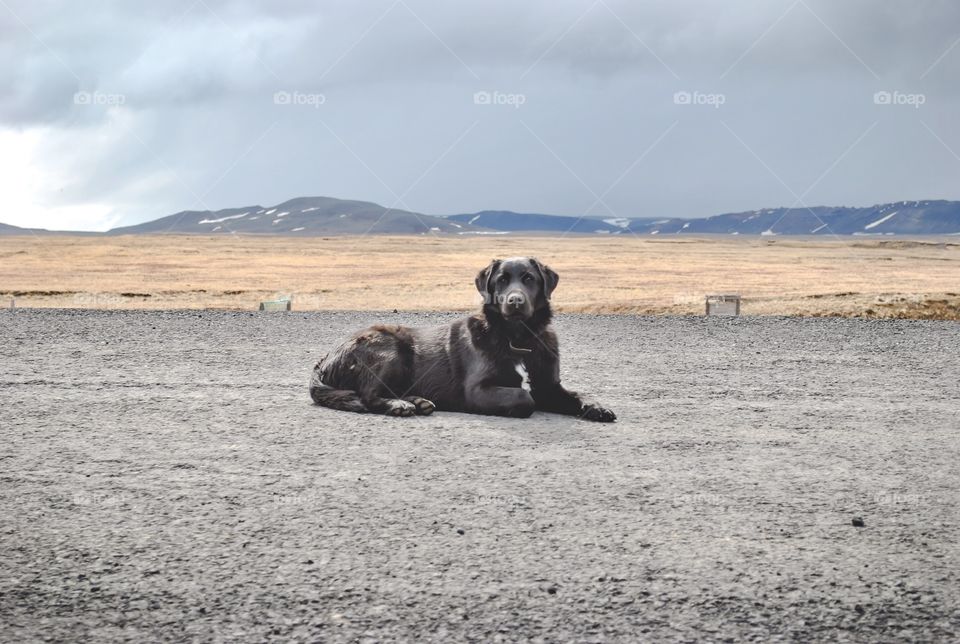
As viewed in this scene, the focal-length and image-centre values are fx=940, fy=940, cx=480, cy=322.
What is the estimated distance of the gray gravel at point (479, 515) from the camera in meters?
3.60

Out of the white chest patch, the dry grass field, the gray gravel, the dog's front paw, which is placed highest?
the dry grass field

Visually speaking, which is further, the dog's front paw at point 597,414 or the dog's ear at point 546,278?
the dog's ear at point 546,278

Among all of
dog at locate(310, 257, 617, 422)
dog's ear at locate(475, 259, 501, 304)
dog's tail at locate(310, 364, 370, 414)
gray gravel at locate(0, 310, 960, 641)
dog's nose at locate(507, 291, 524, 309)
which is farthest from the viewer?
dog's tail at locate(310, 364, 370, 414)

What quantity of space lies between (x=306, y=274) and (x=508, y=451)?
37948 millimetres

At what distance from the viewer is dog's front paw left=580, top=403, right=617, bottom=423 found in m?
7.51

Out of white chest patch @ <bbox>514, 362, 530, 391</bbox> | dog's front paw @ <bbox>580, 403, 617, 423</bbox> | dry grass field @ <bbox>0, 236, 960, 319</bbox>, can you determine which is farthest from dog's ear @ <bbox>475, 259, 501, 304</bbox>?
dry grass field @ <bbox>0, 236, 960, 319</bbox>

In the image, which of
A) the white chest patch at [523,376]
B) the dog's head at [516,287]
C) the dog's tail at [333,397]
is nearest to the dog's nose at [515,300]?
the dog's head at [516,287]

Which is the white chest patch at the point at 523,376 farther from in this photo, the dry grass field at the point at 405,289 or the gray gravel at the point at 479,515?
the dry grass field at the point at 405,289

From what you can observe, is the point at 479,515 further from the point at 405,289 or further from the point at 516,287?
the point at 405,289

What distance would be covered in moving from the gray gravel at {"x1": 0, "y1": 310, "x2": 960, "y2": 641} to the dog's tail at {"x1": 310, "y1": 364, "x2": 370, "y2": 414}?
0.11 metres

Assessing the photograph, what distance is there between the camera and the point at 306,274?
4328cm

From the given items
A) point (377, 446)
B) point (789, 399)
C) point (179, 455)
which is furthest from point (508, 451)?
point (789, 399)

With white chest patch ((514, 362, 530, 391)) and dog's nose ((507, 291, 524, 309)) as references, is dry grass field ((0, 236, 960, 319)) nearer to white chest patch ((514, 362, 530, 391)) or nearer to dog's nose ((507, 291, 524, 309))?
white chest patch ((514, 362, 530, 391))

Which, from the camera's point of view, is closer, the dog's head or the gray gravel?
the gray gravel
